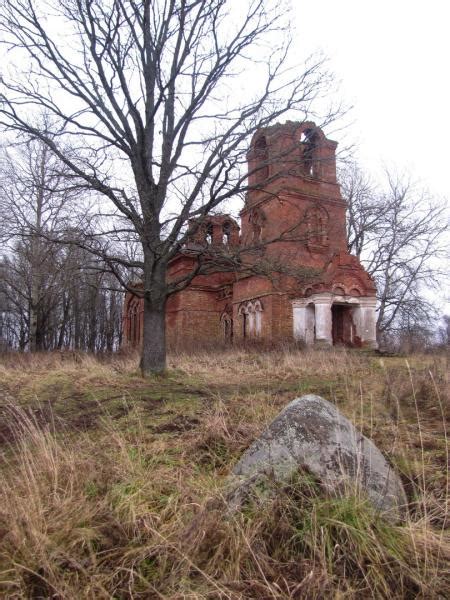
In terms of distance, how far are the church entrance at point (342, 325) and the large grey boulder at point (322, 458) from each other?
17425 mm

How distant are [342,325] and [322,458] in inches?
742

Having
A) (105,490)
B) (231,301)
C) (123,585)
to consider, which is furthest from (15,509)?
(231,301)

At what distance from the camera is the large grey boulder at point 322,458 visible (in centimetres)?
230

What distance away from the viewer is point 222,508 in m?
2.22

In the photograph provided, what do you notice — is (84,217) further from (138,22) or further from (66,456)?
(66,456)

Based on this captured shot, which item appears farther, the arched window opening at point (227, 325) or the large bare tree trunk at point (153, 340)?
the arched window opening at point (227, 325)

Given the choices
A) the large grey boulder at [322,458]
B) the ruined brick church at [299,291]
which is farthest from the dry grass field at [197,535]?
the ruined brick church at [299,291]

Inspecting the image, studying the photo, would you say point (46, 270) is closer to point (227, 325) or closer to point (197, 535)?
point (197, 535)

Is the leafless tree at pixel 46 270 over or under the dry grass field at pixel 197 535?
over

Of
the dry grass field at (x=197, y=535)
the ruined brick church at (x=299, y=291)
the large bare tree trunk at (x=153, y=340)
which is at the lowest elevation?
the dry grass field at (x=197, y=535)

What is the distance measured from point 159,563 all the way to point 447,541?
1.34 meters

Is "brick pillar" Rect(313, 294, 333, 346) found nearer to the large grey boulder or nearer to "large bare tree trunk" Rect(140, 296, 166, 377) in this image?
"large bare tree trunk" Rect(140, 296, 166, 377)

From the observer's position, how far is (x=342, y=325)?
20.6m

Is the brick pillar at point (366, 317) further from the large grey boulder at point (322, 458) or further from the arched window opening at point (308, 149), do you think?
the large grey boulder at point (322, 458)
